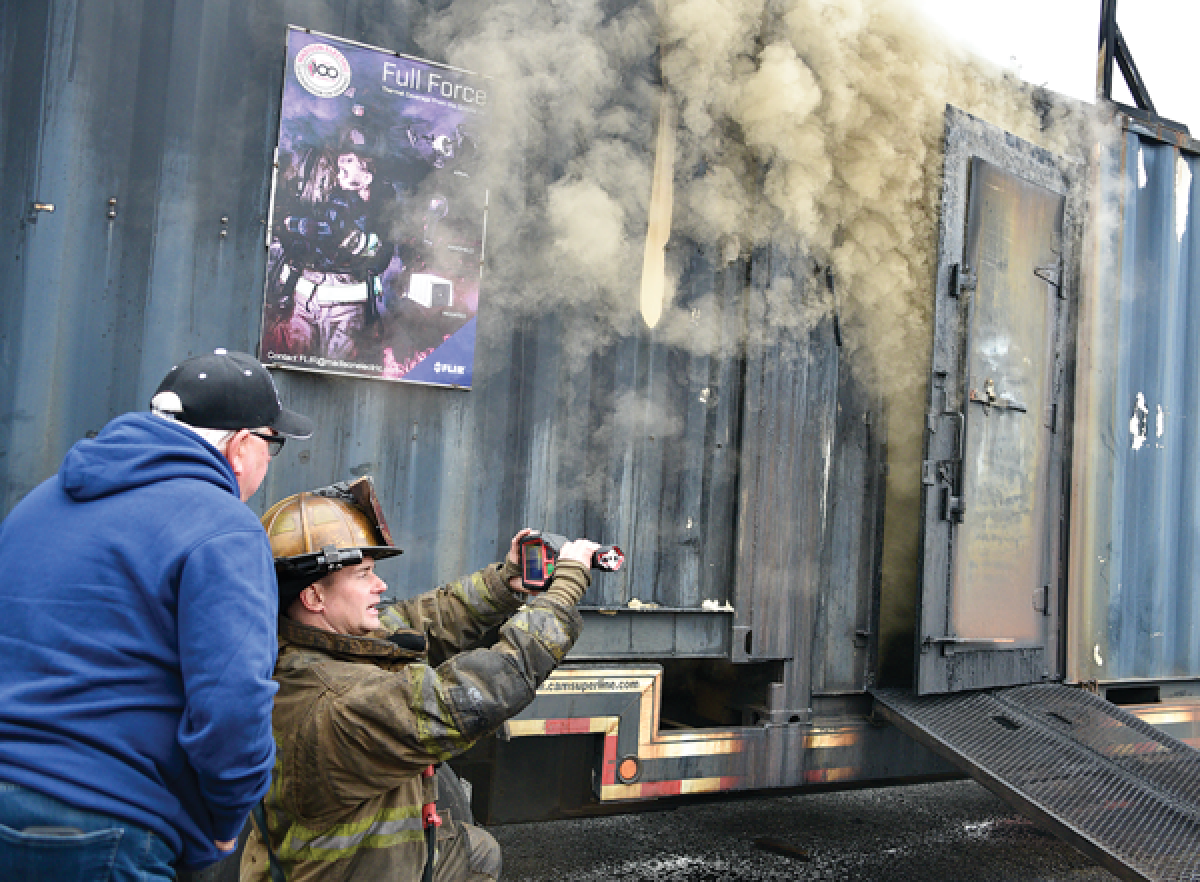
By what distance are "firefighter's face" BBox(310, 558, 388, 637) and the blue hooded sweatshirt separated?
467 mm

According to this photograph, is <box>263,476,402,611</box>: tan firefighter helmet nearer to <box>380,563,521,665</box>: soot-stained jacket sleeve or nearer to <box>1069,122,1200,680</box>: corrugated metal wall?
<box>380,563,521,665</box>: soot-stained jacket sleeve

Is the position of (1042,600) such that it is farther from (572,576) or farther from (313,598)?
(313,598)

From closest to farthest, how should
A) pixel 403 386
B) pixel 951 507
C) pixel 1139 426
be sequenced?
pixel 403 386
pixel 951 507
pixel 1139 426

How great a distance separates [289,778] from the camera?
1845 millimetres

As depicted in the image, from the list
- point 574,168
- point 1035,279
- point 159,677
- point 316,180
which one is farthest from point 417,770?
point 1035,279

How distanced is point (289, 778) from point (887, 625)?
2994 mm

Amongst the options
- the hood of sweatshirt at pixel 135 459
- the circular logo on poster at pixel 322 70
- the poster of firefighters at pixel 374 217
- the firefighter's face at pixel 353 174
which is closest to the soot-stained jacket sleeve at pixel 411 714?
the hood of sweatshirt at pixel 135 459

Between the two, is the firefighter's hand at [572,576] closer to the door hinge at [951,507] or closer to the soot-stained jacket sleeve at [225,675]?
the soot-stained jacket sleeve at [225,675]

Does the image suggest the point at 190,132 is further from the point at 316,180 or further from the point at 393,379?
the point at 393,379

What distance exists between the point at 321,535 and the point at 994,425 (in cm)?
316

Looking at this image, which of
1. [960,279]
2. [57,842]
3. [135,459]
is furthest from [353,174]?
[960,279]

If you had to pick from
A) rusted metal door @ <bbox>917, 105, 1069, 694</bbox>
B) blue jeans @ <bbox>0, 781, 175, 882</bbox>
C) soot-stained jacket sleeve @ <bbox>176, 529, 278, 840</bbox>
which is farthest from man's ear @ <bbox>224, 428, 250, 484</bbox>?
rusted metal door @ <bbox>917, 105, 1069, 694</bbox>

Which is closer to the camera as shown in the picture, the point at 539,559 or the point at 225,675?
the point at 225,675

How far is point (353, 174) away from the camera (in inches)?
119
